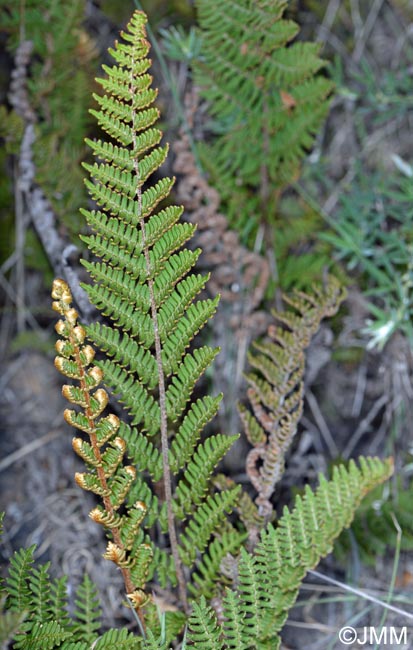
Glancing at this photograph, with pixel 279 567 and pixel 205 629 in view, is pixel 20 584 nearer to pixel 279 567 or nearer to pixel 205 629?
pixel 205 629

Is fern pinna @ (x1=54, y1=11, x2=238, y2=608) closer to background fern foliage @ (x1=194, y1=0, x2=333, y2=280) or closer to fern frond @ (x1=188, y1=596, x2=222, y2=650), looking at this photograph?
fern frond @ (x1=188, y1=596, x2=222, y2=650)

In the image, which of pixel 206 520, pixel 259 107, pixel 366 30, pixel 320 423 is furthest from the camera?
pixel 366 30

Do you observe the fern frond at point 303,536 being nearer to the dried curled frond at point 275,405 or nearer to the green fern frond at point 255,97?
the dried curled frond at point 275,405

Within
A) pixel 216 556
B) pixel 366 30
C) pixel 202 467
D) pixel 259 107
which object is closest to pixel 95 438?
pixel 202 467

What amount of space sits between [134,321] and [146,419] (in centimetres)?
24

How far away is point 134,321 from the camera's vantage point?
145 centimetres

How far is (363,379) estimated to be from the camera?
2525mm

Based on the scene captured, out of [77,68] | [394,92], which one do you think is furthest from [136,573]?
[394,92]

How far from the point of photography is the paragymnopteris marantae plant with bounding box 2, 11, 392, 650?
137 cm

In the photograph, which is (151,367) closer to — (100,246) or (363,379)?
(100,246)

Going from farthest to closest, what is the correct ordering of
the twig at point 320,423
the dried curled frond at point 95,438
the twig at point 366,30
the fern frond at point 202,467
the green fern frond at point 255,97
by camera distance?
the twig at point 366,30, the twig at point 320,423, the green fern frond at point 255,97, the fern frond at point 202,467, the dried curled frond at point 95,438

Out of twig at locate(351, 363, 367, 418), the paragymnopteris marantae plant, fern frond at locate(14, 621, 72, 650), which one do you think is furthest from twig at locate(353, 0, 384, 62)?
fern frond at locate(14, 621, 72, 650)

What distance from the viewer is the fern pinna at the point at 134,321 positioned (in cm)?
135

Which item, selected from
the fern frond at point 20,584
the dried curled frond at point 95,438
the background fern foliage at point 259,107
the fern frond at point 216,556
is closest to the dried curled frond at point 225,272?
the background fern foliage at point 259,107
